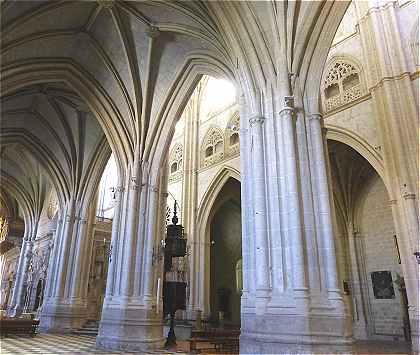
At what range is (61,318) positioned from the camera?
1638 cm

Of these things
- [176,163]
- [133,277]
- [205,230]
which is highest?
[176,163]

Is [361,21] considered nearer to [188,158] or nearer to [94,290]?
[188,158]

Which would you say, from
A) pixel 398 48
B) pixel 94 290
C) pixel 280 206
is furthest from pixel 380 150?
pixel 94 290

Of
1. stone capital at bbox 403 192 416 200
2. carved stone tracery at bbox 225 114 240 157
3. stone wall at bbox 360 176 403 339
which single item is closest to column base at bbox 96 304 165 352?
stone capital at bbox 403 192 416 200

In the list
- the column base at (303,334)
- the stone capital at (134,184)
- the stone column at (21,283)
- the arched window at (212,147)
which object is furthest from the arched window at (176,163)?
the column base at (303,334)

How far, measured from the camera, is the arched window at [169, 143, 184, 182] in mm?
23750

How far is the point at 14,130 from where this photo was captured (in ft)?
60.7

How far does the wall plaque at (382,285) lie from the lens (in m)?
16.4

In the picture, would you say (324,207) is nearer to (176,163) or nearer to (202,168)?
(202,168)

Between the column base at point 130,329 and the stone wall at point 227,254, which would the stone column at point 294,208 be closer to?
the column base at point 130,329

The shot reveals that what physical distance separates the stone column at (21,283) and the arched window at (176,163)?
11.2 metres

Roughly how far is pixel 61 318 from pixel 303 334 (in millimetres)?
13876

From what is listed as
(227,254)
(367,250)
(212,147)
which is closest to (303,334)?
(367,250)

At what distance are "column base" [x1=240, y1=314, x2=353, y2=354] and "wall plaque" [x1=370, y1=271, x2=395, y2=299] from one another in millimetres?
12098
